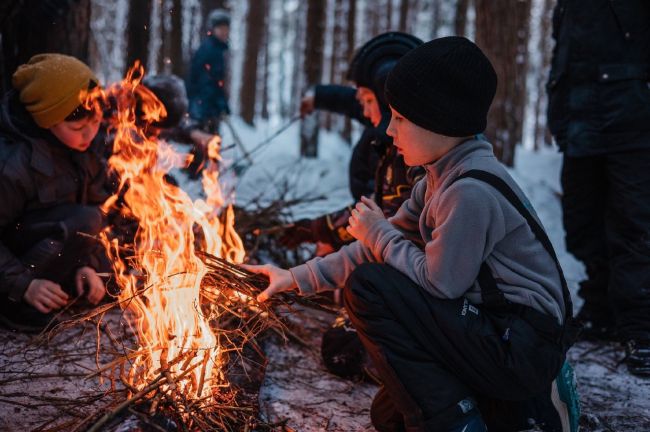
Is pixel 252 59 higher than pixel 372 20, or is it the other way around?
pixel 372 20

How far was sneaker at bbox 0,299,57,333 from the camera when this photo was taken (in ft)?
10.5

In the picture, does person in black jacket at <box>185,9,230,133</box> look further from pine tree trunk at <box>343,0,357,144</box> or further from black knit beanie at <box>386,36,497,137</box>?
black knit beanie at <box>386,36,497,137</box>

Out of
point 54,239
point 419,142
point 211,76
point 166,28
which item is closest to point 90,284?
point 54,239

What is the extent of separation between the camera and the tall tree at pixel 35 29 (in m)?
4.34

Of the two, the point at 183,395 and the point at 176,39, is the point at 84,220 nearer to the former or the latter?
the point at 183,395

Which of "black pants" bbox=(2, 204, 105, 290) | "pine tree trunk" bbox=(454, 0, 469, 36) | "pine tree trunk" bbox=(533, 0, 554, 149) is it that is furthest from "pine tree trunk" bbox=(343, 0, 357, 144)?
"pine tree trunk" bbox=(533, 0, 554, 149)

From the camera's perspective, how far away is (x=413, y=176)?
316cm

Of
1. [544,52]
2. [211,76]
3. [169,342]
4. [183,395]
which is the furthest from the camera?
[544,52]

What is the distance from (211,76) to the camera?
8.05m

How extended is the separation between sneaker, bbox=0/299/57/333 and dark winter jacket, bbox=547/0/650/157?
329 cm

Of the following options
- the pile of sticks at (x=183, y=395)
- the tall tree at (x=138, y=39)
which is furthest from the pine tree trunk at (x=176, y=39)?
the pile of sticks at (x=183, y=395)

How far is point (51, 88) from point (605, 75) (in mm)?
3195

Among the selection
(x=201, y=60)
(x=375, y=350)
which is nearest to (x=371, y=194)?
(x=375, y=350)

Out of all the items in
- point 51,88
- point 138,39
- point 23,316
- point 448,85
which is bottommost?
point 23,316
